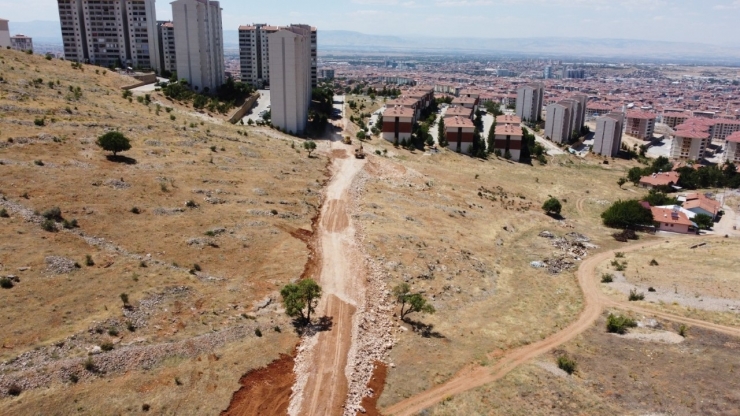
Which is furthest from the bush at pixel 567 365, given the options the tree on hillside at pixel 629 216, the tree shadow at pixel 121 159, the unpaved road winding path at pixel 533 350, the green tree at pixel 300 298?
the tree on hillside at pixel 629 216

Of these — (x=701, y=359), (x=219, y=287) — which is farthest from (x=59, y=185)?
(x=701, y=359)

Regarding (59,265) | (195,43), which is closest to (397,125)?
(195,43)

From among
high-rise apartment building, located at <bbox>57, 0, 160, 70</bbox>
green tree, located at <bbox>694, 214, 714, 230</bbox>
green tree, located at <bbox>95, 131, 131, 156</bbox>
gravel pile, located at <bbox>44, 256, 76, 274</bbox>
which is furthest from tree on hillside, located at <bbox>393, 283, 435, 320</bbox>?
high-rise apartment building, located at <bbox>57, 0, 160, 70</bbox>

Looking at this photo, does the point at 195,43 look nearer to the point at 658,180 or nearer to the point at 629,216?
the point at 629,216

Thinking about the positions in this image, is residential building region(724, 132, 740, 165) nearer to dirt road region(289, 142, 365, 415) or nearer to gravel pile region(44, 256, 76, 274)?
dirt road region(289, 142, 365, 415)

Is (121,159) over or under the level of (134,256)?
over
